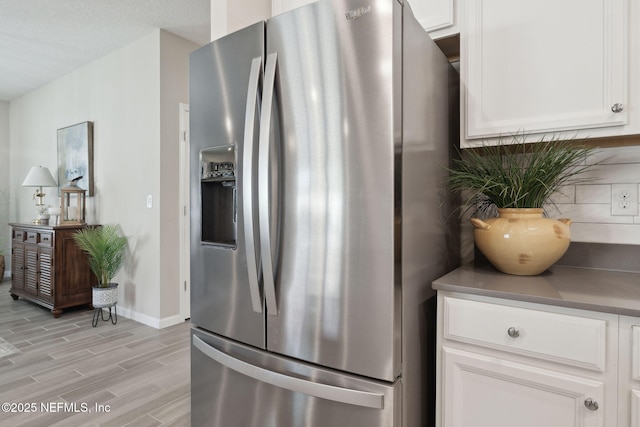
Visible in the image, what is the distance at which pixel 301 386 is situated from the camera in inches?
43.9

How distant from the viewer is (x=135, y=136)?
3.53m

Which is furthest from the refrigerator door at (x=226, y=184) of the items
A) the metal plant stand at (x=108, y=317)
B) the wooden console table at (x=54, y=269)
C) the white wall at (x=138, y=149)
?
the wooden console table at (x=54, y=269)

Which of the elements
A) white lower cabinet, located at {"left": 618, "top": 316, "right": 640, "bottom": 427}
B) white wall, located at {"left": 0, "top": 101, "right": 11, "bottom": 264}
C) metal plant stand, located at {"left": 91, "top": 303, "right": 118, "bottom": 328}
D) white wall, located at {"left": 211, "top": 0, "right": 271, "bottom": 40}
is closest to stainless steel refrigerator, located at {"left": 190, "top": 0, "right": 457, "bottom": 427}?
white wall, located at {"left": 211, "top": 0, "right": 271, "bottom": 40}

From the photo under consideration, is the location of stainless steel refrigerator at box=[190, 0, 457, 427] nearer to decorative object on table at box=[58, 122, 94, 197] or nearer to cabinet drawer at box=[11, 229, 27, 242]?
decorative object on table at box=[58, 122, 94, 197]

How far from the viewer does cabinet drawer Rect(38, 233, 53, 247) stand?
11.9ft

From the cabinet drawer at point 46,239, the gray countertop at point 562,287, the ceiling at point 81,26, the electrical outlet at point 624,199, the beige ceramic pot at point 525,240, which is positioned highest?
the ceiling at point 81,26

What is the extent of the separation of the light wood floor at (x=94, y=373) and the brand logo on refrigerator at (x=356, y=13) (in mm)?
2041

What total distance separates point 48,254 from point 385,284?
4.01 m

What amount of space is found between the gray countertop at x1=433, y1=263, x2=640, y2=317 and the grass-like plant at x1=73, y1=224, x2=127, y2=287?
331 cm

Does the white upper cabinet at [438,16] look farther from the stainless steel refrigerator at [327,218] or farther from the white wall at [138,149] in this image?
the white wall at [138,149]

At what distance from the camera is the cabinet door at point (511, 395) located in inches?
38.5

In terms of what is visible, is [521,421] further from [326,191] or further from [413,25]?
[413,25]

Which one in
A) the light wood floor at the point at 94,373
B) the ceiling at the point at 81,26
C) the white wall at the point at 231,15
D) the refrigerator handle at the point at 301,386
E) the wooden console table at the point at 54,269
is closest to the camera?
the refrigerator handle at the point at 301,386

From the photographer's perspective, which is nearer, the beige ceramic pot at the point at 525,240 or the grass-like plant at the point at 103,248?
the beige ceramic pot at the point at 525,240
